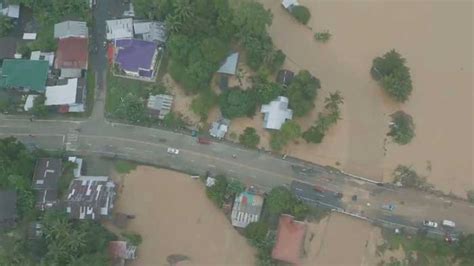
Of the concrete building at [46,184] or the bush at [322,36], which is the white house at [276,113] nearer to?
the bush at [322,36]

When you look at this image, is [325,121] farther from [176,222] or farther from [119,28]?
[119,28]

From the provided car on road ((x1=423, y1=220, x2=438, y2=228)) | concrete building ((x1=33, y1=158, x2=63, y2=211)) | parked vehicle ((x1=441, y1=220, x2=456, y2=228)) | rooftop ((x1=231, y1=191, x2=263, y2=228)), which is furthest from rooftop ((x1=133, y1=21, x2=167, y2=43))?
parked vehicle ((x1=441, y1=220, x2=456, y2=228))

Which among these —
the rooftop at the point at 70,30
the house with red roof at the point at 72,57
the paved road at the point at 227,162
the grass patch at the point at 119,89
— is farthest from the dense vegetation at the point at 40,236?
the rooftop at the point at 70,30

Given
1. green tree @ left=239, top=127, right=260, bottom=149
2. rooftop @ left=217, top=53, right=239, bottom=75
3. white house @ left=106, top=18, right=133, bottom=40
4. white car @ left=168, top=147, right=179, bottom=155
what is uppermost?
white house @ left=106, top=18, right=133, bottom=40

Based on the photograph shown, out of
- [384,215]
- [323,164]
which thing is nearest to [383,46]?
[323,164]

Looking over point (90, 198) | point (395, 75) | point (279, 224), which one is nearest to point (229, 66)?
point (395, 75)

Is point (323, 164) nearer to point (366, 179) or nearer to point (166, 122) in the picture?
point (366, 179)

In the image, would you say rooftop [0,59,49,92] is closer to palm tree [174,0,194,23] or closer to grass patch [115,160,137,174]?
grass patch [115,160,137,174]
